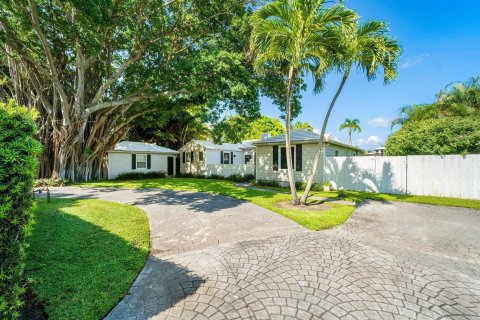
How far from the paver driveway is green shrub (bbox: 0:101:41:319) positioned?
105cm

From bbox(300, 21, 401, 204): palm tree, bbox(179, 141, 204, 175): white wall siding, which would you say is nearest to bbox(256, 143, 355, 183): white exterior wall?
bbox(300, 21, 401, 204): palm tree

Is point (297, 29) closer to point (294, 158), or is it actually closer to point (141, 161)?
point (294, 158)

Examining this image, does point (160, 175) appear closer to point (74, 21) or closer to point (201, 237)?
point (74, 21)

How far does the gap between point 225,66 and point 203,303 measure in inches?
357

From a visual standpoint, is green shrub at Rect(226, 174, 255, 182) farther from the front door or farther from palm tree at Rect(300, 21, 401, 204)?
palm tree at Rect(300, 21, 401, 204)

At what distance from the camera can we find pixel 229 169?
64.3 feet

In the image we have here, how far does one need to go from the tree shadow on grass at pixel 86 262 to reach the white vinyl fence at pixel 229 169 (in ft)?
41.9

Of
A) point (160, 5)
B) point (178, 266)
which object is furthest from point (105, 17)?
point (178, 266)

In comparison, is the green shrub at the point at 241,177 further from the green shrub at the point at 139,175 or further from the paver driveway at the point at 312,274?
the paver driveway at the point at 312,274

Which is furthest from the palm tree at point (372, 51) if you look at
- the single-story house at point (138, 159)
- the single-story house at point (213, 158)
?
the single-story house at point (138, 159)

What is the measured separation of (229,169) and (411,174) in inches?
506

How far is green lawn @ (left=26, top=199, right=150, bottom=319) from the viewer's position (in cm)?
272

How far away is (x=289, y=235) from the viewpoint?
16.9 ft

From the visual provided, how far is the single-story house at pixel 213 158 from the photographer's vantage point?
19.7 metres
